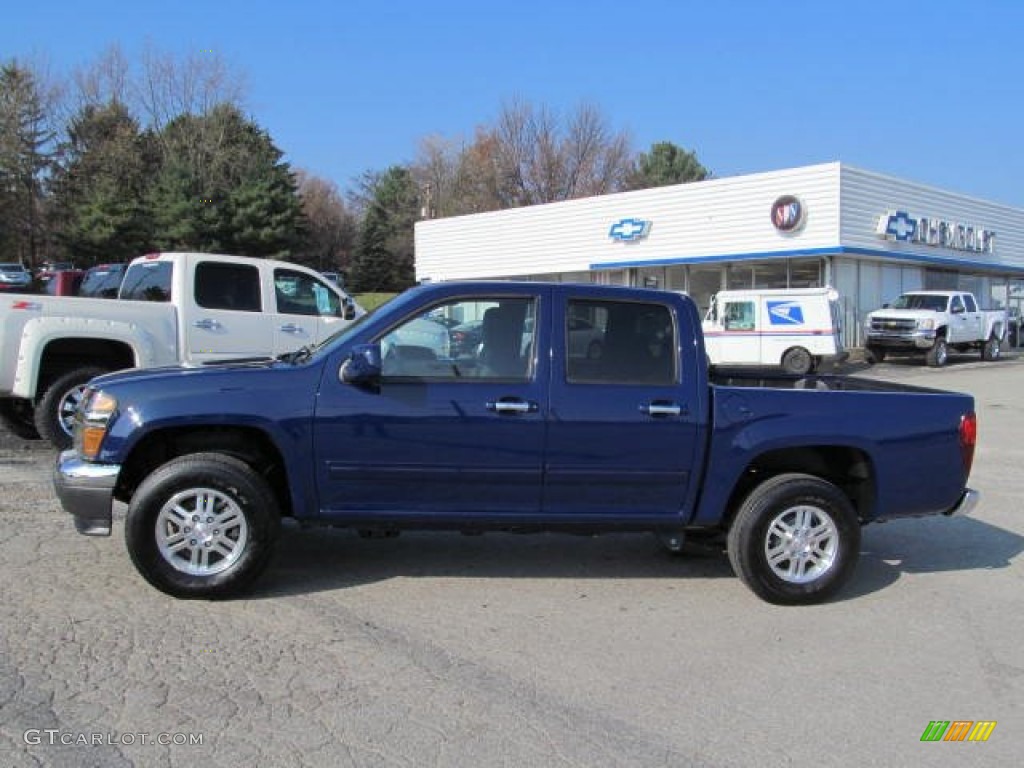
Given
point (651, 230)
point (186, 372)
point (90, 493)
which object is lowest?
point (90, 493)

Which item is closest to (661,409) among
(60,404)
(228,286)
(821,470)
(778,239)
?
(821,470)

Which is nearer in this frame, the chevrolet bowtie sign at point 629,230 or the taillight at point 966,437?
the taillight at point 966,437

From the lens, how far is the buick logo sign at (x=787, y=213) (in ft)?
91.0

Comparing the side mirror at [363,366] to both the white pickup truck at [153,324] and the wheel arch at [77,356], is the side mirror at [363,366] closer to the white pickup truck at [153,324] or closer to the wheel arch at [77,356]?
the white pickup truck at [153,324]

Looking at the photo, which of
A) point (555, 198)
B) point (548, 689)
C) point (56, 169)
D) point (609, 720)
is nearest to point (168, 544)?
point (548, 689)

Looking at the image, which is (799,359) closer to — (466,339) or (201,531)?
(466,339)

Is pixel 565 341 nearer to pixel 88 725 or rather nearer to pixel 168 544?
pixel 168 544

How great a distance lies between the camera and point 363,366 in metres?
4.69

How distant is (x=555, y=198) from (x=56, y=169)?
1289 inches

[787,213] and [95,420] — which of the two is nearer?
[95,420]

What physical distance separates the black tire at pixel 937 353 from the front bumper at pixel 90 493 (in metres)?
25.2

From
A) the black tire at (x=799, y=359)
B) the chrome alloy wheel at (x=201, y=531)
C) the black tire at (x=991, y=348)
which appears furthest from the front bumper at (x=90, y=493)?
the black tire at (x=991, y=348)

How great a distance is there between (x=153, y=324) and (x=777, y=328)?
1679 cm

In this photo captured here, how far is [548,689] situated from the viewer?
392 centimetres
